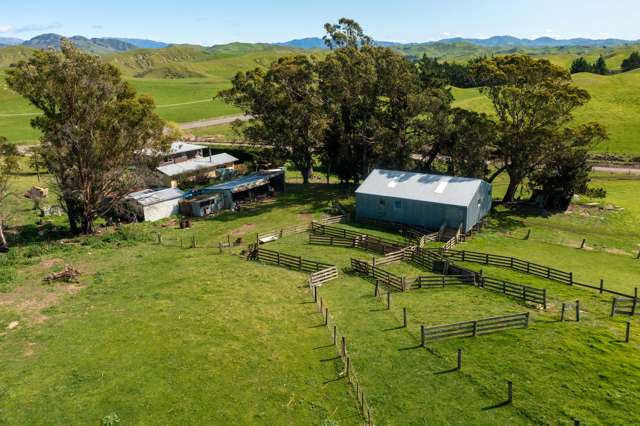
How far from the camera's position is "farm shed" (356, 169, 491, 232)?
4028 cm

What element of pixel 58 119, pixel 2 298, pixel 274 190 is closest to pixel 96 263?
pixel 2 298

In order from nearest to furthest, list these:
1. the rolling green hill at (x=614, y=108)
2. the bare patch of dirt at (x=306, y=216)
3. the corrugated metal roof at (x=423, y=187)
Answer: the corrugated metal roof at (x=423, y=187) < the bare patch of dirt at (x=306, y=216) < the rolling green hill at (x=614, y=108)

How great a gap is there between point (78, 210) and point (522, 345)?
41.1m

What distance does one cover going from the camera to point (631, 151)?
77.7 metres

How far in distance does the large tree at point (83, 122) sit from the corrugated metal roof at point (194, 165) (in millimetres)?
15791

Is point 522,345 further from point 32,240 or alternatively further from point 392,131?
point 32,240

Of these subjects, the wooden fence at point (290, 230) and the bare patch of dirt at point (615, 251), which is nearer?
the bare patch of dirt at point (615, 251)

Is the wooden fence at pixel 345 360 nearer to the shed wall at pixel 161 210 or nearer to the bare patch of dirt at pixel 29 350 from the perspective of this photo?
the bare patch of dirt at pixel 29 350

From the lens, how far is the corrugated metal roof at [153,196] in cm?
4791

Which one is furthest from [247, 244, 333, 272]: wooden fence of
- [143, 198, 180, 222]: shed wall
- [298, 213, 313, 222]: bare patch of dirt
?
[143, 198, 180, 222]: shed wall

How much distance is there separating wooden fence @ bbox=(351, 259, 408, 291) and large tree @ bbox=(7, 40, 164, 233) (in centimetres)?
2675

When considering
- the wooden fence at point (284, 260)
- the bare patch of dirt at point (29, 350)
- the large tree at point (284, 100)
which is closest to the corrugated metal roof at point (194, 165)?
the large tree at point (284, 100)

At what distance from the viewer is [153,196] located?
49500 mm

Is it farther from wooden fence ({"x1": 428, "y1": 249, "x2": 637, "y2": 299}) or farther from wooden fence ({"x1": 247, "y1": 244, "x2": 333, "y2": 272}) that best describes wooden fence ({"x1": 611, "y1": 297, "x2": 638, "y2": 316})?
wooden fence ({"x1": 247, "y1": 244, "x2": 333, "y2": 272})
